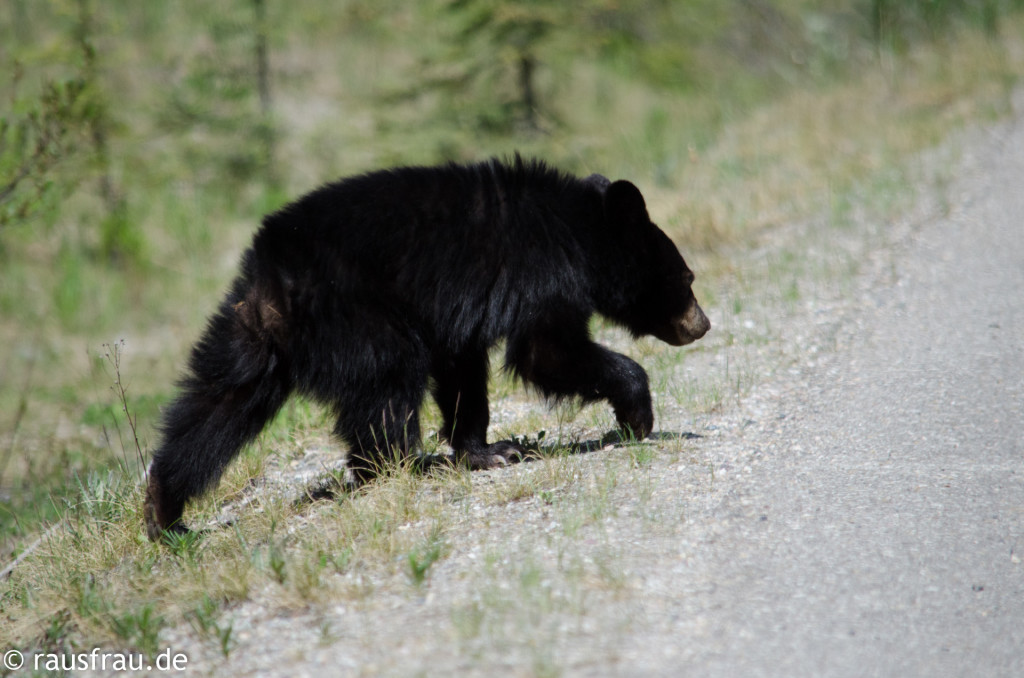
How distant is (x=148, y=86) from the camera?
15258mm

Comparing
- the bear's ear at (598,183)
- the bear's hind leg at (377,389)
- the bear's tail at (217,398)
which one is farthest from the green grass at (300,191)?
the bear's ear at (598,183)

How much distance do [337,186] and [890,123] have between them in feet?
25.7

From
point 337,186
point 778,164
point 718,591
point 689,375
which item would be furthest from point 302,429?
point 778,164

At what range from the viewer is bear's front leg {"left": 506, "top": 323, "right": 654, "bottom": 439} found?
4.85 m

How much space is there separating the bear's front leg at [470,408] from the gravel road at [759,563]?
247 millimetres

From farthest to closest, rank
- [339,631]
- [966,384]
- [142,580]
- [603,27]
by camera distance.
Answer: [603,27], [966,384], [142,580], [339,631]

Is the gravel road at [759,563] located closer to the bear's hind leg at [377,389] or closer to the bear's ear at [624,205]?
the bear's hind leg at [377,389]

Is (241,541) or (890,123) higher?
(890,123)

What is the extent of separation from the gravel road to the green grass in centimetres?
5

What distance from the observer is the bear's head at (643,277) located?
16.9 feet

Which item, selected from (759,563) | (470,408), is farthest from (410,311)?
(759,563)

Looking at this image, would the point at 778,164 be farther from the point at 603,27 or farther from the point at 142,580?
the point at 142,580

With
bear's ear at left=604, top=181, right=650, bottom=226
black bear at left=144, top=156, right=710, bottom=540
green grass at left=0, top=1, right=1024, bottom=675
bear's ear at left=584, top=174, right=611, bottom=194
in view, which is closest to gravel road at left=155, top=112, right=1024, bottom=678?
green grass at left=0, top=1, right=1024, bottom=675

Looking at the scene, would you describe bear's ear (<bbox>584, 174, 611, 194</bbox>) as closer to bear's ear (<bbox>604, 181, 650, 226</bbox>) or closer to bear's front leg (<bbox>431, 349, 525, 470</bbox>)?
bear's ear (<bbox>604, 181, 650, 226</bbox>)
